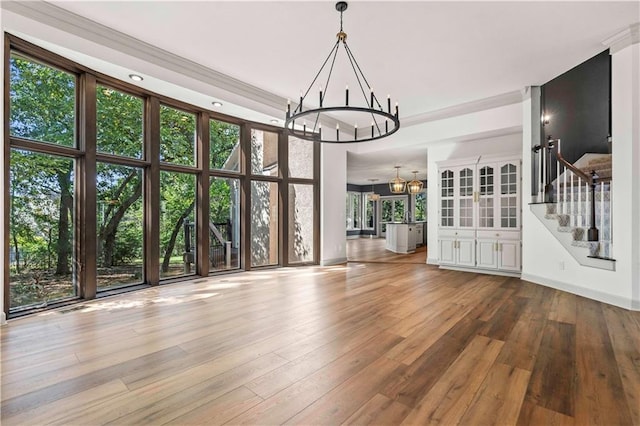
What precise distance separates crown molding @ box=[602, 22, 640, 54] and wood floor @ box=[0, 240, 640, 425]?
3.19 m

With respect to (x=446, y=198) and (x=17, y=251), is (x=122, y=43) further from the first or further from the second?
(x=446, y=198)

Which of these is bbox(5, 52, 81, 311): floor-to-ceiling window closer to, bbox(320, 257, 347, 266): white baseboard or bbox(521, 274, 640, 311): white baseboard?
bbox(320, 257, 347, 266): white baseboard

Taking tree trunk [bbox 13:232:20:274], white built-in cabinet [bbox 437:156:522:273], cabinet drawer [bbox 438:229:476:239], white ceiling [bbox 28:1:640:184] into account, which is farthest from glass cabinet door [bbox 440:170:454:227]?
tree trunk [bbox 13:232:20:274]

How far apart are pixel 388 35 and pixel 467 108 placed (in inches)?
118

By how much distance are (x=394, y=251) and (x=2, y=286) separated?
8572 millimetres

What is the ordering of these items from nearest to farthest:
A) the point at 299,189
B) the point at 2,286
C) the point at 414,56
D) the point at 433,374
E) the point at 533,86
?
the point at 433,374 < the point at 2,286 < the point at 414,56 < the point at 533,86 < the point at 299,189

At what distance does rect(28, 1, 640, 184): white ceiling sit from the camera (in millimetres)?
3143

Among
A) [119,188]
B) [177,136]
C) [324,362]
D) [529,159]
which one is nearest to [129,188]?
[119,188]

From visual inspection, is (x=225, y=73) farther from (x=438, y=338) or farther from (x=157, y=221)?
(x=438, y=338)

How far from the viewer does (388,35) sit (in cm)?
360

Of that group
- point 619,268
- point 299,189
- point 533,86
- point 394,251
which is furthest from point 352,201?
point 619,268

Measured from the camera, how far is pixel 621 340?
8.91 feet

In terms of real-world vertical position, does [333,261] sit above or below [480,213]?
below

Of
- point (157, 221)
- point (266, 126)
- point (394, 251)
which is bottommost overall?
point (394, 251)
